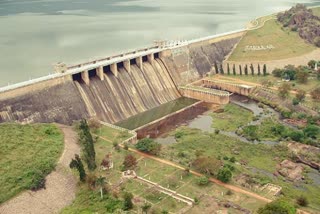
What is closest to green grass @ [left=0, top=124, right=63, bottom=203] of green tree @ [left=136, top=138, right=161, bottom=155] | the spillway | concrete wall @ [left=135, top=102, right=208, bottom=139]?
green tree @ [left=136, top=138, right=161, bottom=155]

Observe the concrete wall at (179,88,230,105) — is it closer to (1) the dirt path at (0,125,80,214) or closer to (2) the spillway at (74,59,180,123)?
(2) the spillway at (74,59,180,123)

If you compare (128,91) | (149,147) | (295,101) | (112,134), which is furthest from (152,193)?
(295,101)

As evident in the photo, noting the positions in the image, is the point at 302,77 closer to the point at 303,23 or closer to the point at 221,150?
the point at 221,150

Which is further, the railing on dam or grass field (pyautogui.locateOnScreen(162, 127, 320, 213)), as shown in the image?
the railing on dam

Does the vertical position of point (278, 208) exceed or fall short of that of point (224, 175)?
it exceeds it

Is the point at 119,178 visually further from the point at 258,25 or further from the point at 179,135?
the point at 258,25

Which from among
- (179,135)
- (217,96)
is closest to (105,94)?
(179,135)

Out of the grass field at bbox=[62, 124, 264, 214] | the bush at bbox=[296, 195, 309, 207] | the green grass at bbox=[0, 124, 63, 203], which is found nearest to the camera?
the grass field at bbox=[62, 124, 264, 214]
